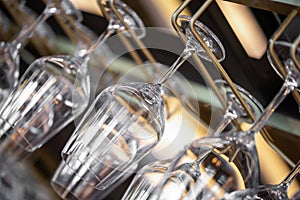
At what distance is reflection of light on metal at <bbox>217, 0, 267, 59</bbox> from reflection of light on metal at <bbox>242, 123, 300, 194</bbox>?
0.12 metres

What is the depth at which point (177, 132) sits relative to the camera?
37.5 inches

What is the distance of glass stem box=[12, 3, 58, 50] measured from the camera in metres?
1.04

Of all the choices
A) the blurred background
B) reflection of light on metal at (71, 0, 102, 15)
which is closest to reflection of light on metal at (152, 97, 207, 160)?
the blurred background

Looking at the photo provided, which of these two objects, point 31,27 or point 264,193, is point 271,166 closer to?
point 264,193

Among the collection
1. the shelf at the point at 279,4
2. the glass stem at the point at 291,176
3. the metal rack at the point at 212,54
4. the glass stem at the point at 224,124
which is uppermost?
the shelf at the point at 279,4

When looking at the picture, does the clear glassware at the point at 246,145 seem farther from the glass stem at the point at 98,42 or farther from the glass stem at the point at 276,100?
the glass stem at the point at 98,42

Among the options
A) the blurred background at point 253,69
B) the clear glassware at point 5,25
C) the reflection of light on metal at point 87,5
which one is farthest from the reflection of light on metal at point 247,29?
the clear glassware at point 5,25

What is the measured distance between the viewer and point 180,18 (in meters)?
0.83

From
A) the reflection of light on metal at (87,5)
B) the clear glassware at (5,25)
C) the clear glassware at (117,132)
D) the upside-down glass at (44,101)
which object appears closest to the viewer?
the clear glassware at (117,132)

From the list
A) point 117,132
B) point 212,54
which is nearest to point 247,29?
point 212,54

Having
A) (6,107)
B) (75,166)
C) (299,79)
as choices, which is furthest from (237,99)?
(6,107)

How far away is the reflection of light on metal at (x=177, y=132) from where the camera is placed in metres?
0.93

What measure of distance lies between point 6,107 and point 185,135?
0.25m

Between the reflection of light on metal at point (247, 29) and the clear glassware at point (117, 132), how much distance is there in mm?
133
